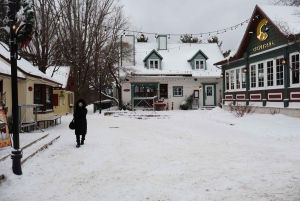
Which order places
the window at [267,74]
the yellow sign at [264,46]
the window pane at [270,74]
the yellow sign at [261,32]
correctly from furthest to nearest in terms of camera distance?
1. the yellow sign at [261,32]
2. the window pane at [270,74]
3. the yellow sign at [264,46]
4. the window at [267,74]

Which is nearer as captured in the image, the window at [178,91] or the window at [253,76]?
the window at [253,76]

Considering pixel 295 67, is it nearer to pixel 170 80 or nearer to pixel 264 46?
pixel 264 46

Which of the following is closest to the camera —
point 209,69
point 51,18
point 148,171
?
point 148,171

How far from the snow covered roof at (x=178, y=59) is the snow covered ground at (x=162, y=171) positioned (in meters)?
19.2

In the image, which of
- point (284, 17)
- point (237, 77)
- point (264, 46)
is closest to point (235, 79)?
point (237, 77)

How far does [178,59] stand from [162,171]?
86.0 ft

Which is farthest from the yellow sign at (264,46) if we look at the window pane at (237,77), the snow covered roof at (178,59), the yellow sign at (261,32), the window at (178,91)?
the window at (178,91)

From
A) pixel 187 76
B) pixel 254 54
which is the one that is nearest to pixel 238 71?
pixel 254 54

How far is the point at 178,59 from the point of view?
31484mm

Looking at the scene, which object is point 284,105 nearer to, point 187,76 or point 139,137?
point 139,137

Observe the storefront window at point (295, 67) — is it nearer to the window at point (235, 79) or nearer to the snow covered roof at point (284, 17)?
the snow covered roof at point (284, 17)

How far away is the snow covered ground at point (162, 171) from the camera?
15.8 ft

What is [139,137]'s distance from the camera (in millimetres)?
11312

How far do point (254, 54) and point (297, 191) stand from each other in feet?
48.1
